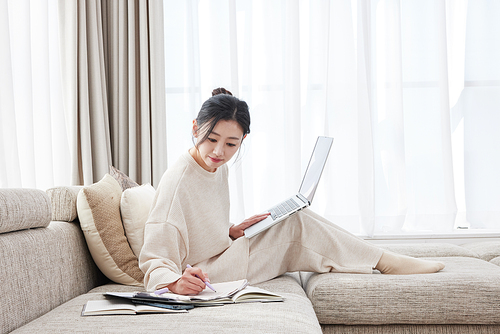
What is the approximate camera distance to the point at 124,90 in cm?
281

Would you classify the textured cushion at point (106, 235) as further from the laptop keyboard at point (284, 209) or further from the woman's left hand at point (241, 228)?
the laptop keyboard at point (284, 209)

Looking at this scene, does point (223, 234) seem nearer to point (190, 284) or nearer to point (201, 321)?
point (190, 284)

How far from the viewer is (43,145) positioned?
2.43m

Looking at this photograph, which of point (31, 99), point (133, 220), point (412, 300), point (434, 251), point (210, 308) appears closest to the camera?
point (210, 308)

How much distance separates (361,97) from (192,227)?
1744 millimetres

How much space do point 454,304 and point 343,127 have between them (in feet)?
5.57

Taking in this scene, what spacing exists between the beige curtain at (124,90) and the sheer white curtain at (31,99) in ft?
0.42

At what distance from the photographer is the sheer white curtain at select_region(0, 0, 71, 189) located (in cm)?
211

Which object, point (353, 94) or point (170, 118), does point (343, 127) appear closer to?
point (353, 94)

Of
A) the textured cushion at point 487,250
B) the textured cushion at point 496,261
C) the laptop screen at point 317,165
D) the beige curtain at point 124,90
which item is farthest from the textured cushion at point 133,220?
the textured cushion at point 487,250

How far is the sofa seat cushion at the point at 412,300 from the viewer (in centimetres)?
132

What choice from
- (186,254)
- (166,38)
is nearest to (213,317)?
(186,254)

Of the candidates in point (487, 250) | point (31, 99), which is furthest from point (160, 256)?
point (487, 250)

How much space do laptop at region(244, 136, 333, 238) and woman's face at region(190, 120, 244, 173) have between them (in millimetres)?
293
